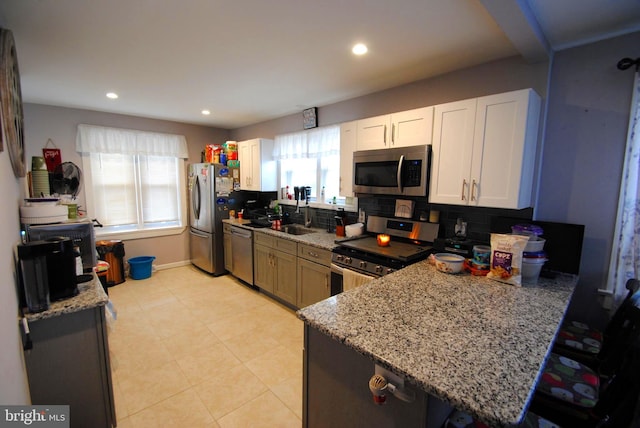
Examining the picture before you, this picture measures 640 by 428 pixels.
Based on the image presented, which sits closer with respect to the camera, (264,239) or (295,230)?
(264,239)

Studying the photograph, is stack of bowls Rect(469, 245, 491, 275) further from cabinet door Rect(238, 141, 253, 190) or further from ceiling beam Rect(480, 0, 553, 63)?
cabinet door Rect(238, 141, 253, 190)

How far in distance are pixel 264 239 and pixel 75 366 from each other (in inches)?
87.3

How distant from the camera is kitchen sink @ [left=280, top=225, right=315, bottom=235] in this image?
12.1ft

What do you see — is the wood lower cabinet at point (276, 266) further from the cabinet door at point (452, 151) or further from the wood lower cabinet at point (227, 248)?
the cabinet door at point (452, 151)

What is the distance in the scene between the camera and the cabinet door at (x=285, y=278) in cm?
321

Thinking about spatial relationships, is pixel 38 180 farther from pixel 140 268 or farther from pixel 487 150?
pixel 487 150

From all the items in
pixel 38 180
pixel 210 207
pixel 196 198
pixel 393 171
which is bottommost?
pixel 210 207

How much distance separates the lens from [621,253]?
181cm

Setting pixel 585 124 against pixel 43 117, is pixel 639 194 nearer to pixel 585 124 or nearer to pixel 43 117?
pixel 585 124

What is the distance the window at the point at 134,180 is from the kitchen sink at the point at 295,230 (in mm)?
2299

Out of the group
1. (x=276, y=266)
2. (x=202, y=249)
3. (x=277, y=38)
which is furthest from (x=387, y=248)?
(x=202, y=249)

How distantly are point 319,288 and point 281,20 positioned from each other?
231cm

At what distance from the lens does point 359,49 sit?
6.75 feet

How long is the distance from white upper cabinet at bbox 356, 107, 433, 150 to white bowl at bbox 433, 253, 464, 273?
3.16 ft
